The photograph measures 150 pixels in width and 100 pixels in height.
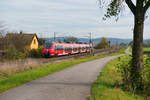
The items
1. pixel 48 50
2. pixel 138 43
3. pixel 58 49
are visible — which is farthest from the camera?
pixel 58 49

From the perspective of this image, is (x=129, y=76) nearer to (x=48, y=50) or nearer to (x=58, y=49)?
(x=48, y=50)

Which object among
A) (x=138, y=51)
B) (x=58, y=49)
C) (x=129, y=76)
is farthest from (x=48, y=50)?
(x=138, y=51)

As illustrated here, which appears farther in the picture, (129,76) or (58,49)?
(58,49)

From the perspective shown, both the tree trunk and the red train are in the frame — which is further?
the red train

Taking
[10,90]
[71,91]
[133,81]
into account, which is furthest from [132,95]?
[10,90]

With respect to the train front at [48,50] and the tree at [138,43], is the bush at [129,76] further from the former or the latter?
the train front at [48,50]

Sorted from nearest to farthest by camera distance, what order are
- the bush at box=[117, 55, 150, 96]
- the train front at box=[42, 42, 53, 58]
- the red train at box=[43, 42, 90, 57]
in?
the bush at box=[117, 55, 150, 96]
the train front at box=[42, 42, 53, 58]
the red train at box=[43, 42, 90, 57]

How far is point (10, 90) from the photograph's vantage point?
8.64 m

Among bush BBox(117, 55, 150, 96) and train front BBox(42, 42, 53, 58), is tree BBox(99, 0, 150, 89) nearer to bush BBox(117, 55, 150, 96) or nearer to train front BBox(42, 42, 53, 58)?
bush BBox(117, 55, 150, 96)

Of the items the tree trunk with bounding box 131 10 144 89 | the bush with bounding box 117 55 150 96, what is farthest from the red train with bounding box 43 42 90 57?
the tree trunk with bounding box 131 10 144 89

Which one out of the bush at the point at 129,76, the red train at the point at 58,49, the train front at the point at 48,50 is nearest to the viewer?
the bush at the point at 129,76

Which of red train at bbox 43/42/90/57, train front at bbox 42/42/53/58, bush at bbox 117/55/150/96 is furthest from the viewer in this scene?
red train at bbox 43/42/90/57

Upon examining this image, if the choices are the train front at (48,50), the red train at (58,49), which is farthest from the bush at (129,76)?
the red train at (58,49)

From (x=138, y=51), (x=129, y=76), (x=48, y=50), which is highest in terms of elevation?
(x=138, y=51)
